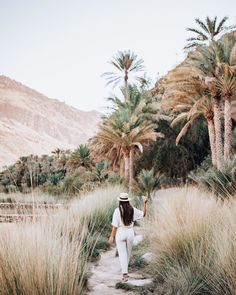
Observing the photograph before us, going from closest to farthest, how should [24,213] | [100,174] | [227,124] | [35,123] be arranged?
[24,213]
[227,124]
[100,174]
[35,123]

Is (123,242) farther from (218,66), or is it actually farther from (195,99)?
(195,99)

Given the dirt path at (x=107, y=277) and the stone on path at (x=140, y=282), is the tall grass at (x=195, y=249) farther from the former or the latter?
the dirt path at (x=107, y=277)

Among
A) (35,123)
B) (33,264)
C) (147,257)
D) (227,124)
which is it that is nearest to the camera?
(33,264)

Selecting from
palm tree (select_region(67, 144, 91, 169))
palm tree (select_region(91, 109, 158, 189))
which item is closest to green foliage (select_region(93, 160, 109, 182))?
palm tree (select_region(91, 109, 158, 189))

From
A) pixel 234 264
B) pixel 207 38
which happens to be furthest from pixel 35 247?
pixel 207 38

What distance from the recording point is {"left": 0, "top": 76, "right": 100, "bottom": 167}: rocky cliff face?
8844 centimetres

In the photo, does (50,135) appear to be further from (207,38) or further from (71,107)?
(207,38)

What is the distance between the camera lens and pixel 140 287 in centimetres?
488

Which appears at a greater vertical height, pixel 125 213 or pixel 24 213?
pixel 24 213

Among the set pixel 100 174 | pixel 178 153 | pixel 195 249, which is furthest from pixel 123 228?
pixel 178 153

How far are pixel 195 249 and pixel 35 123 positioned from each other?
4842 inches

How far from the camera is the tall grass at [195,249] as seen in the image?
3.97 meters

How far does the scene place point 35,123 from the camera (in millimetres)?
124312

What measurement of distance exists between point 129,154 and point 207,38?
8.61m
